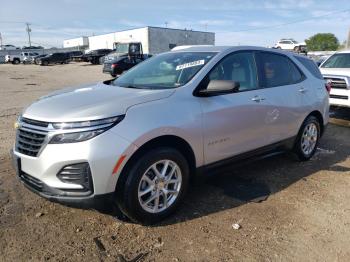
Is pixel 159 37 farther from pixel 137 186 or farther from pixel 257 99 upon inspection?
pixel 137 186

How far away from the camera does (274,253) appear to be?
3.16 m

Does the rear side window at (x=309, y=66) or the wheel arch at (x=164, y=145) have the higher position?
the rear side window at (x=309, y=66)

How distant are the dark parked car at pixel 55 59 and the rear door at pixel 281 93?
44.8m

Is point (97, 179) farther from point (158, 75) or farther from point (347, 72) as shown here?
point (347, 72)

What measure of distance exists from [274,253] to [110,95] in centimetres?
221

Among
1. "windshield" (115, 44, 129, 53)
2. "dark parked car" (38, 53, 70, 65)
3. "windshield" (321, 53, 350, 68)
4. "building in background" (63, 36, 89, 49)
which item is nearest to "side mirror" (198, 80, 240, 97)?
"windshield" (321, 53, 350, 68)

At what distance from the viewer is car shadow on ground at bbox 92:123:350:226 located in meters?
3.98

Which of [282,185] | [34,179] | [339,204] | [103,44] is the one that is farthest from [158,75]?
[103,44]

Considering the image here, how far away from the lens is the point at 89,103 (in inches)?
134

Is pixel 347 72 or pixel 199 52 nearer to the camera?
pixel 199 52

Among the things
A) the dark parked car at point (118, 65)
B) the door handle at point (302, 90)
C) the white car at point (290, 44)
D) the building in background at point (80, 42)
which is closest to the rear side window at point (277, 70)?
the door handle at point (302, 90)

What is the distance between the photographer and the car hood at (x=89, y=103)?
318cm

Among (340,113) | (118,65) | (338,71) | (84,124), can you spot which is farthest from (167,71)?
(118,65)

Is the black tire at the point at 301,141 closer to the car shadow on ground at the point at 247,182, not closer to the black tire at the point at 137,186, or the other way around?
the car shadow on ground at the point at 247,182
